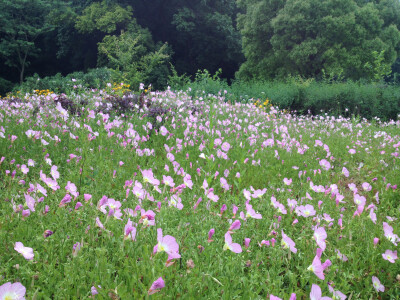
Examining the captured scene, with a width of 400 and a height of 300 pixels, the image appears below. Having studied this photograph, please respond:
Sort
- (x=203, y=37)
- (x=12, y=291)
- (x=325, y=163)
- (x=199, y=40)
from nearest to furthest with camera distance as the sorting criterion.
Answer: (x=12, y=291) → (x=325, y=163) → (x=203, y=37) → (x=199, y=40)

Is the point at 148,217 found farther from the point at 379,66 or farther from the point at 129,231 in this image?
the point at 379,66

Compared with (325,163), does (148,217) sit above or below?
above

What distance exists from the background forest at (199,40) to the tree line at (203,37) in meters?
0.07

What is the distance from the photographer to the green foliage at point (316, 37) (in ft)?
63.2

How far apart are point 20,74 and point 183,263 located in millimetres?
31097

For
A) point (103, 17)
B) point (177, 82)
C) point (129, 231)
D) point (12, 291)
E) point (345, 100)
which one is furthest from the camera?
point (103, 17)

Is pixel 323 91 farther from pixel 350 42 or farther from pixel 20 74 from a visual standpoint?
pixel 20 74

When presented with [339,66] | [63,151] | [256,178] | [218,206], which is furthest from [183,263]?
[339,66]

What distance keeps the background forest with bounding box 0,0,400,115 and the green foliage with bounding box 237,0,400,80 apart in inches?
2.3

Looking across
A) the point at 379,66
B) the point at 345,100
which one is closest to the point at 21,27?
the point at 345,100

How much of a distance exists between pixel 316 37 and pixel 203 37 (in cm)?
947

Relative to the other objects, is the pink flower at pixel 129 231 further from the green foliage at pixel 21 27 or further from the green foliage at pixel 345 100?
the green foliage at pixel 21 27

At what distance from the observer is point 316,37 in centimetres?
1952

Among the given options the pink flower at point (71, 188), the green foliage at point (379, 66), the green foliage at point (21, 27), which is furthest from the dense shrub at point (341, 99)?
the green foliage at point (21, 27)
